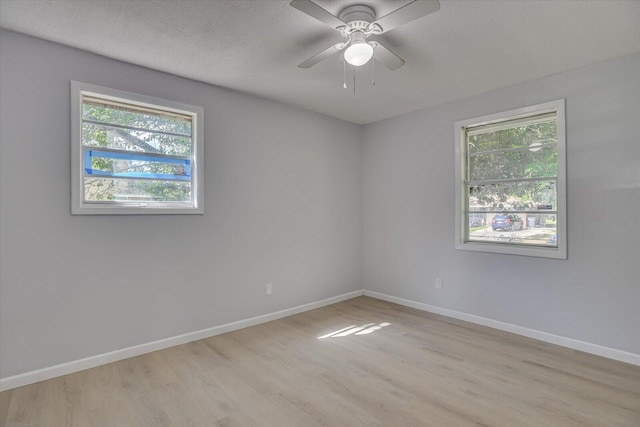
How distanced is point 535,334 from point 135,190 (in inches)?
154

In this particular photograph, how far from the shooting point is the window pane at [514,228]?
323 cm

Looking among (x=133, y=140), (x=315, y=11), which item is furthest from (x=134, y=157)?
(x=315, y=11)

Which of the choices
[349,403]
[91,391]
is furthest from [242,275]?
[349,403]

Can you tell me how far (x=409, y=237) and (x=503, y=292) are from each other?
1231 millimetres

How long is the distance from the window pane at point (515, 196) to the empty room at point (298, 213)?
0.02 m

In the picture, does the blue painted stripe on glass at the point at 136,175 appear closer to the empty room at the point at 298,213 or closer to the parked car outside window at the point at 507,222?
the empty room at the point at 298,213

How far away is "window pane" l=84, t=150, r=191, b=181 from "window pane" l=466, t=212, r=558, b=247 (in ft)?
10.2

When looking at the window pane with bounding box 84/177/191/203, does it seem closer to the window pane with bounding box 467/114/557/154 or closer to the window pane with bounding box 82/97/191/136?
the window pane with bounding box 82/97/191/136

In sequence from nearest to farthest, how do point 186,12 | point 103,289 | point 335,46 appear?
1. point 186,12
2. point 335,46
3. point 103,289

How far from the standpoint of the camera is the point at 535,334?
10.6 feet

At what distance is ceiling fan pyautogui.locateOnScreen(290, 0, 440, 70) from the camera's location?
179 centimetres

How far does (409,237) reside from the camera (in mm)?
4305

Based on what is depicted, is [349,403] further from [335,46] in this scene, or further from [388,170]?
[388,170]

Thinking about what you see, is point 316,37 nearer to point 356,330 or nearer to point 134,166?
point 134,166
